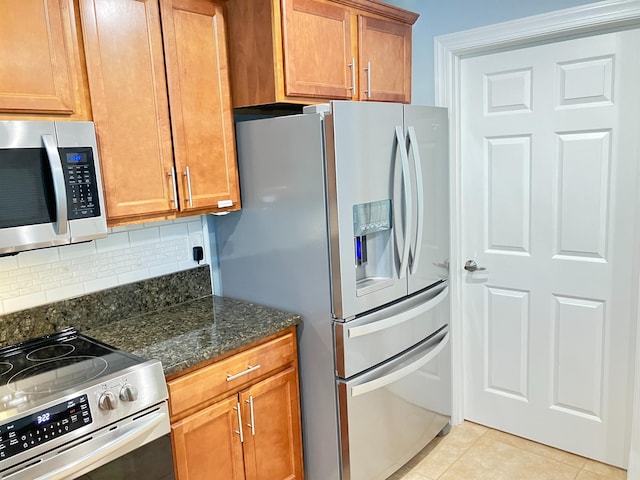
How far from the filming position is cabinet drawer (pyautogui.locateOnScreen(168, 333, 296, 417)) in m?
1.74

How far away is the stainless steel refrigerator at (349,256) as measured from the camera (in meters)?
1.98

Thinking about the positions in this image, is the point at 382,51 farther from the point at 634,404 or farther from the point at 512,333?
the point at 634,404

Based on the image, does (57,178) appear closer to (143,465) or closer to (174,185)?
(174,185)

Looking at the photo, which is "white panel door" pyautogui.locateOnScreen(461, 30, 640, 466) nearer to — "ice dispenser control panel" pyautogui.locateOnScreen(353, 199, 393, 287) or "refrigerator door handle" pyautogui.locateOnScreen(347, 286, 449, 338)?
"refrigerator door handle" pyautogui.locateOnScreen(347, 286, 449, 338)

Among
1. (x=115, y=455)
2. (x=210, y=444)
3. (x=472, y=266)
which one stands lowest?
(x=210, y=444)

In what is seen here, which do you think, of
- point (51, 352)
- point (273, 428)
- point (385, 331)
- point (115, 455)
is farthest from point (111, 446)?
point (385, 331)

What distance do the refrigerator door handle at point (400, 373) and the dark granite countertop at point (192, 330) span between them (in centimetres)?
38

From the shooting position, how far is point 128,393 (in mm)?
1553

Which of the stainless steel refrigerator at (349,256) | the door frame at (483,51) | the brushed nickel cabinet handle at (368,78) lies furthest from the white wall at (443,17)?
the brushed nickel cabinet handle at (368,78)

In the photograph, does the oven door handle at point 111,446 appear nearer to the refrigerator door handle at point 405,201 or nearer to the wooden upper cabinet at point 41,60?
the wooden upper cabinet at point 41,60

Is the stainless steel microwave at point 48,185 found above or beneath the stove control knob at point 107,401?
above

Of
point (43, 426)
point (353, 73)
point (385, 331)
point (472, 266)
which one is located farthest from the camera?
point (472, 266)

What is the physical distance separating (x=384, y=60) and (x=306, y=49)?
1.73ft

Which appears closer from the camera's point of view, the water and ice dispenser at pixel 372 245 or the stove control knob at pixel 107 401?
the stove control knob at pixel 107 401
